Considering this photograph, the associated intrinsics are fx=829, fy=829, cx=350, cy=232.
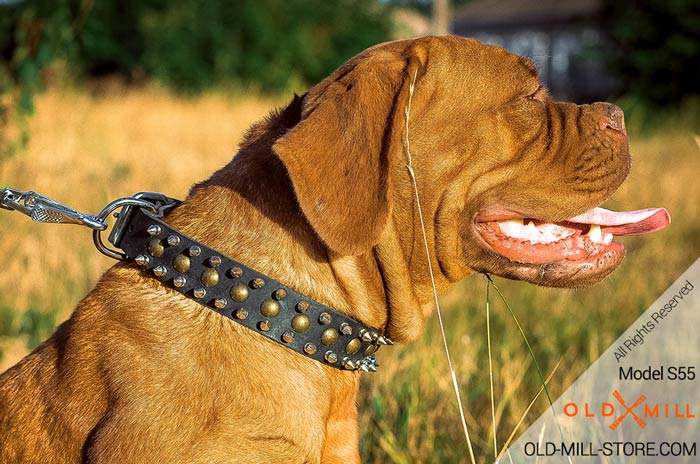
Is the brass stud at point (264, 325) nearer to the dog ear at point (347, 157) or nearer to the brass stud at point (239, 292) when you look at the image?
the brass stud at point (239, 292)

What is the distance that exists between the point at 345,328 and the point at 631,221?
135cm

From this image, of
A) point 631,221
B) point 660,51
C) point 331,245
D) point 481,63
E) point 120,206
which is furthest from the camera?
point 660,51

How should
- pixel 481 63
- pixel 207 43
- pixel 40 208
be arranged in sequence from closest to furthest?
pixel 40 208 < pixel 481 63 < pixel 207 43

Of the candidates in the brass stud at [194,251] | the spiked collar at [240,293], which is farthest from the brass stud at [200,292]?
the brass stud at [194,251]

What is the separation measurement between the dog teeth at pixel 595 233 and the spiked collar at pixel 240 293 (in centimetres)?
111

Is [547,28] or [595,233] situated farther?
[547,28]

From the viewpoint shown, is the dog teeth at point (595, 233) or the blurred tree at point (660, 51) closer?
the dog teeth at point (595, 233)

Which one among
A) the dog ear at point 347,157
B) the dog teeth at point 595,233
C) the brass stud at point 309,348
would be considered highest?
the dog ear at point 347,157

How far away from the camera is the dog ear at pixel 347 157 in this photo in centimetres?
250

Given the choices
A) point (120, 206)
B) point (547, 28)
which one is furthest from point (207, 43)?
point (547, 28)

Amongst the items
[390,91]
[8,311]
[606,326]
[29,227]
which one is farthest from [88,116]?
[390,91]

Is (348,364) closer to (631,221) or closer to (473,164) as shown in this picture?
(473,164)

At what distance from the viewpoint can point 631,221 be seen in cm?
331

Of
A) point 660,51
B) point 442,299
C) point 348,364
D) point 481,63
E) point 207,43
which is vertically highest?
point 207,43
